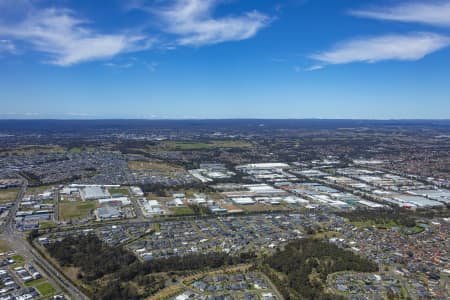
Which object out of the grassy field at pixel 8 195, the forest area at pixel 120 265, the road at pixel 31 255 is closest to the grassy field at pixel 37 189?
the grassy field at pixel 8 195

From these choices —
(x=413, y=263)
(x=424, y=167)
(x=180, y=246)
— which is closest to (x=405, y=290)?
(x=413, y=263)

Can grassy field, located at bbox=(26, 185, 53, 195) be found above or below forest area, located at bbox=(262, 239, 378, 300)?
above

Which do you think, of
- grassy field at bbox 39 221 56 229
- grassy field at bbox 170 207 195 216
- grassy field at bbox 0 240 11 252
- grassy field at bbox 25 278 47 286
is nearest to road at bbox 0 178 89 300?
grassy field at bbox 0 240 11 252

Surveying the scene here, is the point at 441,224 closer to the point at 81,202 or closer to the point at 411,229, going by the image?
the point at 411,229

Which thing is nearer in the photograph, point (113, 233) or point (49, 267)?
point (49, 267)

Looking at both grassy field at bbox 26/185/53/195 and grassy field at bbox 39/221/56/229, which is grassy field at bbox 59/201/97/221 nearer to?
grassy field at bbox 39/221/56/229

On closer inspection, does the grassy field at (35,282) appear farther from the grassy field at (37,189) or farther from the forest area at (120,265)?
the grassy field at (37,189)
